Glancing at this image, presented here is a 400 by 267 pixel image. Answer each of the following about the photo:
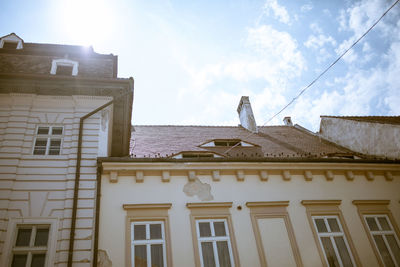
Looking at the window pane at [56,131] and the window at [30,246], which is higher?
the window pane at [56,131]

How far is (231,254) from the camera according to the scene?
26.3 feet

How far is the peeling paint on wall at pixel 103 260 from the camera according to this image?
718 centimetres

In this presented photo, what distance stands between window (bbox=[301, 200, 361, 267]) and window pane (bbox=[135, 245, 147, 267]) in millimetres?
5016

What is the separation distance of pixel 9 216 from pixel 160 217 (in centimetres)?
383

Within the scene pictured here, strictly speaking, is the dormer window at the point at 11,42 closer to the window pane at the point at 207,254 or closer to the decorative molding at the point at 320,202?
the window pane at the point at 207,254

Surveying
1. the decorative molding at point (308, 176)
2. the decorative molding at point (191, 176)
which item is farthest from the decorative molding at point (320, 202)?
the decorative molding at point (191, 176)

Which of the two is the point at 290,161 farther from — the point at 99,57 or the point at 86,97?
the point at 99,57

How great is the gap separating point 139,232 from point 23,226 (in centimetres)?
292

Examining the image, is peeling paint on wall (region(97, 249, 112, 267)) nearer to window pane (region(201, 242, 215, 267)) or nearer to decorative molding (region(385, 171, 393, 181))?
window pane (region(201, 242, 215, 267))

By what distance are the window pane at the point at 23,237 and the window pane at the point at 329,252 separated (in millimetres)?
8177

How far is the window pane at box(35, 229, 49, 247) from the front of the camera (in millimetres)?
7252

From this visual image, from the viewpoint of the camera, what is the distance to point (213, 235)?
27.2 ft

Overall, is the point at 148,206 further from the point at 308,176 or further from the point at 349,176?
the point at 349,176

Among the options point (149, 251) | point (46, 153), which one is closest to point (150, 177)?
point (149, 251)
